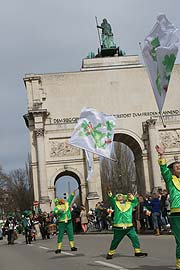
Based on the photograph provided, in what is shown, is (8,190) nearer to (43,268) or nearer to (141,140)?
(141,140)

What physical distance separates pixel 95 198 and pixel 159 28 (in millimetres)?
37026

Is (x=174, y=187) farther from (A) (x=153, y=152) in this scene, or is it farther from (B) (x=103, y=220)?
(A) (x=153, y=152)

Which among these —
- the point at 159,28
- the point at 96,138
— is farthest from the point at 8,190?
the point at 159,28

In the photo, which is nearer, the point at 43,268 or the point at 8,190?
the point at 43,268

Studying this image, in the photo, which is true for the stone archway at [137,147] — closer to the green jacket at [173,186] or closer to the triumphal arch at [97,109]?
the triumphal arch at [97,109]

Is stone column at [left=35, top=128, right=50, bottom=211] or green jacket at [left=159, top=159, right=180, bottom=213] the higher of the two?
stone column at [left=35, top=128, right=50, bottom=211]

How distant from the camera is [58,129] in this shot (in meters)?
51.3

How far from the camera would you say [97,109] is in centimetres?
5225

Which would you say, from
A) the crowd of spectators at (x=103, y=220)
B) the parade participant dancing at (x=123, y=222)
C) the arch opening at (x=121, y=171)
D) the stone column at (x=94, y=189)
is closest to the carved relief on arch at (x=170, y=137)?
the stone column at (x=94, y=189)

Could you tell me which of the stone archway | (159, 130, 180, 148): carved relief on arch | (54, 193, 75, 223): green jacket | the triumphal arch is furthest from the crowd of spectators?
(159, 130, 180, 148): carved relief on arch

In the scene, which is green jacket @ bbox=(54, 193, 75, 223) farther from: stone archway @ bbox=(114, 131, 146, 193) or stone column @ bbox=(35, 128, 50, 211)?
stone archway @ bbox=(114, 131, 146, 193)

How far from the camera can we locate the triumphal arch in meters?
50.7

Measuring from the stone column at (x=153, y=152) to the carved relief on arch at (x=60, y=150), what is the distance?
21.8 ft

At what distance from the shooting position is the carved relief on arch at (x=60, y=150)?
5144 cm
